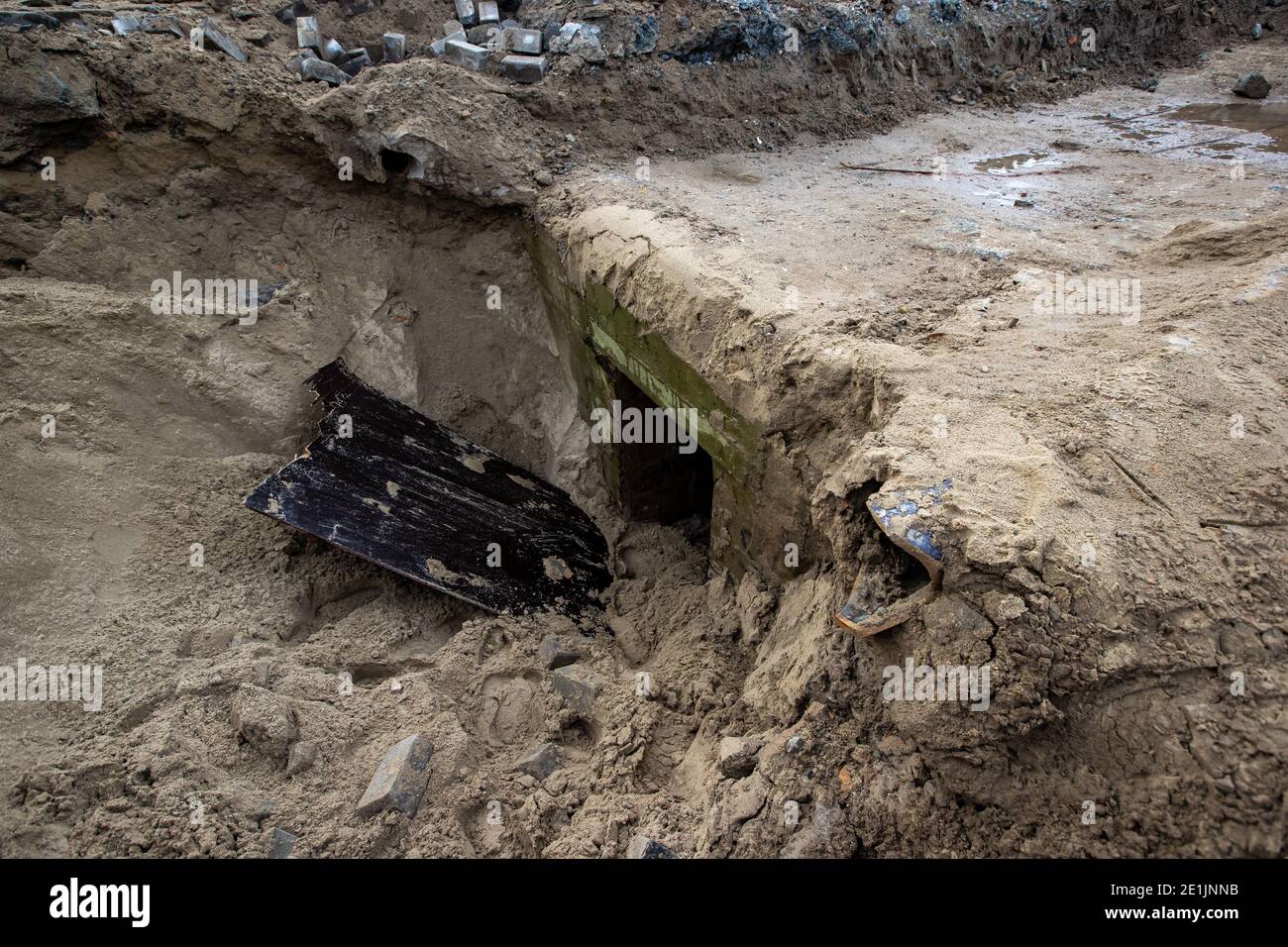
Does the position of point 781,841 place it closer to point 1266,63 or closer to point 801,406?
point 801,406

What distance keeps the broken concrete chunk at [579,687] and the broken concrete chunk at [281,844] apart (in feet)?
3.87

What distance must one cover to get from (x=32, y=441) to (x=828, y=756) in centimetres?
393

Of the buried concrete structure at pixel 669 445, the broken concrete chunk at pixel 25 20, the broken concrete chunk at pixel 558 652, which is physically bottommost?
the broken concrete chunk at pixel 558 652

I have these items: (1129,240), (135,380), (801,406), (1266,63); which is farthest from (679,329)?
(1266,63)

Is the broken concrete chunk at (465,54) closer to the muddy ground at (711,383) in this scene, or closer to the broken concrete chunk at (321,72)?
the muddy ground at (711,383)

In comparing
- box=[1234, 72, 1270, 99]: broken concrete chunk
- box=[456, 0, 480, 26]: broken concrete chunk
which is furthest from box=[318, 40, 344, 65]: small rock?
box=[1234, 72, 1270, 99]: broken concrete chunk

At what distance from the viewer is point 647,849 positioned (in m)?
2.49

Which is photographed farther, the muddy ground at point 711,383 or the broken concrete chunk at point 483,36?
the broken concrete chunk at point 483,36

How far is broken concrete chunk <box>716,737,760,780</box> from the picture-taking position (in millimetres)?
2635

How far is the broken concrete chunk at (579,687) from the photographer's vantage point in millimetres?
3365

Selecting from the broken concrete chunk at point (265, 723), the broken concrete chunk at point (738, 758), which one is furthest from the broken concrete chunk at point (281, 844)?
the broken concrete chunk at point (738, 758)

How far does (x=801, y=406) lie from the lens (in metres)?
2.95

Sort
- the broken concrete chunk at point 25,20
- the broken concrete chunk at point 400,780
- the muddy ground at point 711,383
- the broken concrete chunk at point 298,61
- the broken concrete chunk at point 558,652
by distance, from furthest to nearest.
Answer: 1. the broken concrete chunk at point 298,61
2. the broken concrete chunk at point 25,20
3. the broken concrete chunk at point 558,652
4. the broken concrete chunk at point 400,780
5. the muddy ground at point 711,383

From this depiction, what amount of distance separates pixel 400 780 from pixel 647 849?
3.21 ft
